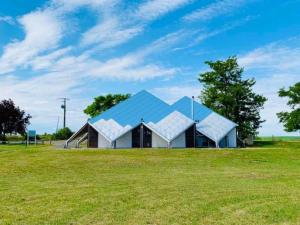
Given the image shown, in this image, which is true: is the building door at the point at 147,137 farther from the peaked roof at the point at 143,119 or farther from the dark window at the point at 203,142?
the dark window at the point at 203,142

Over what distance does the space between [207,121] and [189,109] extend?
3.36 meters

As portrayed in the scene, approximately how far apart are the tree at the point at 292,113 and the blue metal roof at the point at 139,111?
1807 cm

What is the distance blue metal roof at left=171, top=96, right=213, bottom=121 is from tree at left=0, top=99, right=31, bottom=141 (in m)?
31.8

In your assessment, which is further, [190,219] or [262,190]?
[262,190]

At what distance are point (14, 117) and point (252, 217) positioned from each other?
67870mm

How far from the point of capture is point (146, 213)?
10.2m

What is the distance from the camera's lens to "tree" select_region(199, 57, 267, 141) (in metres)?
62.1

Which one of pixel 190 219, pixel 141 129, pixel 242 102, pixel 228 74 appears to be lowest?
pixel 190 219

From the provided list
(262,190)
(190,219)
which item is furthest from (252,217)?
(262,190)

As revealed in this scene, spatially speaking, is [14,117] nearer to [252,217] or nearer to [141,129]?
[141,129]

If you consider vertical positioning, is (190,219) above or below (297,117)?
below

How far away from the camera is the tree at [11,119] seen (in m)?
72.0

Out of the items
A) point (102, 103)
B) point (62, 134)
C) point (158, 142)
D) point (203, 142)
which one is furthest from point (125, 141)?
point (102, 103)

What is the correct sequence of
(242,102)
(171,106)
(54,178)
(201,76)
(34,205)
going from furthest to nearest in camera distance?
(201,76), (242,102), (171,106), (54,178), (34,205)
